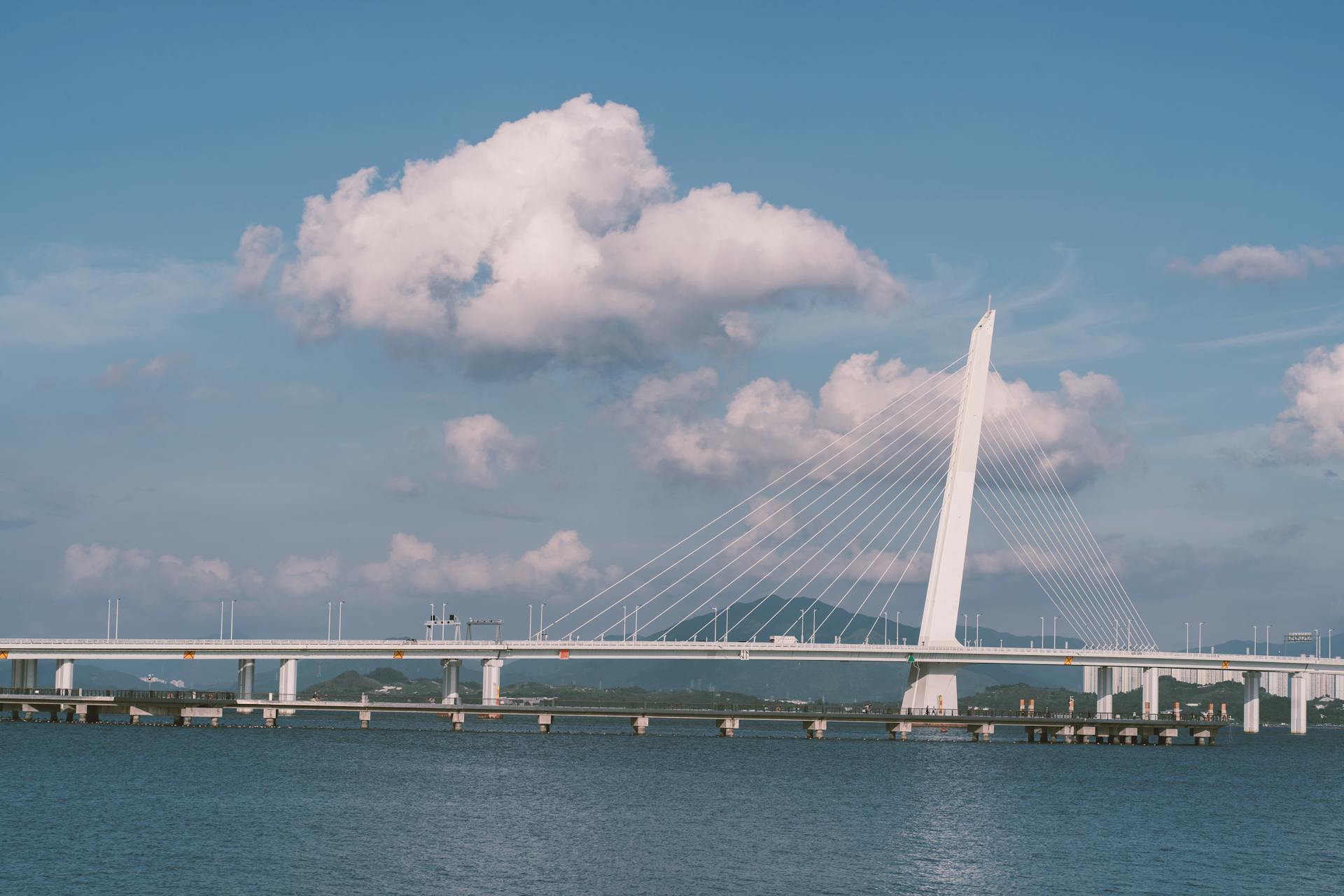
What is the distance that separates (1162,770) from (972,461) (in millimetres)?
30530

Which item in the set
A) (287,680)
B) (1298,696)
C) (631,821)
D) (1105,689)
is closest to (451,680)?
(287,680)

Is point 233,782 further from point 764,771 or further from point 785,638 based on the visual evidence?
point 785,638

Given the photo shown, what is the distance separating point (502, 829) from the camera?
63.9 meters

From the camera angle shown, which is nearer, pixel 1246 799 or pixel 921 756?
pixel 1246 799

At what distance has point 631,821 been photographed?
67250 mm

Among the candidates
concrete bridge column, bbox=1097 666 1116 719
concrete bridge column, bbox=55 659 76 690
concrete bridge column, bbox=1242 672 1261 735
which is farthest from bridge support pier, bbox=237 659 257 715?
concrete bridge column, bbox=1242 672 1261 735

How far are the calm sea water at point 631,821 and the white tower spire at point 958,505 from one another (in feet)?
61.7

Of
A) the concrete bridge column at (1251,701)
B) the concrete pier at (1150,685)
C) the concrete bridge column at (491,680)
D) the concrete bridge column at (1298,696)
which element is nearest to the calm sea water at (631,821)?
the concrete bridge column at (491,680)

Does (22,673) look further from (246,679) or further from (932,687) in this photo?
(932,687)

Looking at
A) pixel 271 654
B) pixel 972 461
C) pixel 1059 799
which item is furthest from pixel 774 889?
pixel 271 654

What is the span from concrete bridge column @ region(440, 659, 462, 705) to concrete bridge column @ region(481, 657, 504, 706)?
2646 millimetres

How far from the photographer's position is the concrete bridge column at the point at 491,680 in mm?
153500

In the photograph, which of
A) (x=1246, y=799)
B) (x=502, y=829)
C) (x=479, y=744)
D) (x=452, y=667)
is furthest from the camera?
(x=452, y=667)

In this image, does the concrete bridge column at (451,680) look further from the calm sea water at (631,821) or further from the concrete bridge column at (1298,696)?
the concrete bridge column at (1298,696)
